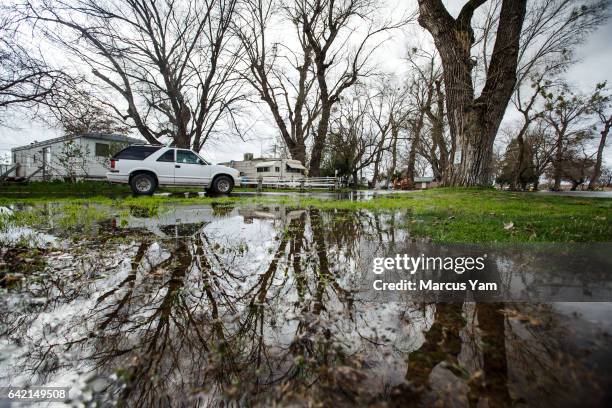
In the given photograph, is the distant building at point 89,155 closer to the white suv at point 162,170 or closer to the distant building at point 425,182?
the white suv at point 162,170

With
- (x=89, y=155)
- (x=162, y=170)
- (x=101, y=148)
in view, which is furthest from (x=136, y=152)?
(x=101, y=148)

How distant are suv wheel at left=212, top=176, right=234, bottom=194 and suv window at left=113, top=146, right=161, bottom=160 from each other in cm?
287

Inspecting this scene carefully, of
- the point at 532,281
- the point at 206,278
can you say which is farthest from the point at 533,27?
the point at 206,278

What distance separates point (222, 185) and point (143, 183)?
10.9ft

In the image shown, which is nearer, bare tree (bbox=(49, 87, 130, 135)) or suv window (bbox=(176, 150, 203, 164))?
bare tree (bbox=(49, 87, 130, 135))

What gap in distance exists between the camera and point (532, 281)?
1903mm

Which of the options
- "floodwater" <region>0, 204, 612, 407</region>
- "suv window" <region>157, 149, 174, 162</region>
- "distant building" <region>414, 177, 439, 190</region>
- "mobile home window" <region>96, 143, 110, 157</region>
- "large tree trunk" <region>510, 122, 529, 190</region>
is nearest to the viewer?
"floodwater" <region>0, 204, 612, 407</region>

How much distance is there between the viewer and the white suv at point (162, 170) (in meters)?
11.2

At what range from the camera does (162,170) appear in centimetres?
1192

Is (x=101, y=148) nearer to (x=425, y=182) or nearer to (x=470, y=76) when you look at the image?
(x=470, y=76)

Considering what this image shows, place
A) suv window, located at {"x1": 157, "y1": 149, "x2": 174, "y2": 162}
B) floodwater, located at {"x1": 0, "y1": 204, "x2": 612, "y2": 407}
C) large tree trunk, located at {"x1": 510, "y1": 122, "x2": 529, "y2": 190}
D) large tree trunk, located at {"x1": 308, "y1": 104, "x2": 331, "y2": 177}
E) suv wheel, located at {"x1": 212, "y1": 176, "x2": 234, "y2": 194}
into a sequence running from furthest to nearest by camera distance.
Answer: large tree trunk, located at {"x1": 510, "y1": 122, "x2": 529, "y2": 190} → large tree trunk, located at {"x1": 308, "y1": 104, "x2": 331, "y2": 177} → suv wheel, located at {"x1": 212, "y1": 176, "x2": 234, "y2": 194} → suv window, located at {"x1": 157, "y1": 149, "x2": 174, "y2": 162} → floodwater, located at {"x1": 0, "y1": 204, "x2": 612, "y2": 407}

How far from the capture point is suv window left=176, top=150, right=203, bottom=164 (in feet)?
40.3

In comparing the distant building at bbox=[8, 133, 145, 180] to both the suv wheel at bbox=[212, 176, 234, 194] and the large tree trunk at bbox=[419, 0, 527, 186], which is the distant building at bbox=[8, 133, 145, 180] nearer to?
the suv wheel at bbox=[212, 176, 234, 194]

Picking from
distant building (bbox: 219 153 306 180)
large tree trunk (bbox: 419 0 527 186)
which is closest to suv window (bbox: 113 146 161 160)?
large tree trunk (bbox: 419 0 527 186)
